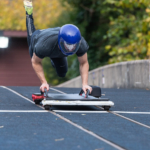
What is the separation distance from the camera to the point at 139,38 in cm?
1989

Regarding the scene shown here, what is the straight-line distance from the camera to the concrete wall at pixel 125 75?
13.7m

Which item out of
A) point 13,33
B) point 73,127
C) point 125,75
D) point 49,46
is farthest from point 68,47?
point 13,33

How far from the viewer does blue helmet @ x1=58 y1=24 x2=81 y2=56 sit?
237 inches

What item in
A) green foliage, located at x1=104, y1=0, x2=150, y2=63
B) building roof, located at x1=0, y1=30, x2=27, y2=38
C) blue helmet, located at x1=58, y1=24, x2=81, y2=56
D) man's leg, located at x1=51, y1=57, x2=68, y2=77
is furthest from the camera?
building roof, located at x1=0, y1=30, x2=27, y2=38

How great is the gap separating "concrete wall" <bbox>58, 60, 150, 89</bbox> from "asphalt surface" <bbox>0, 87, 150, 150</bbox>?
6.29 meters

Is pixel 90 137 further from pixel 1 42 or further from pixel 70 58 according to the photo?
pixel 70 58

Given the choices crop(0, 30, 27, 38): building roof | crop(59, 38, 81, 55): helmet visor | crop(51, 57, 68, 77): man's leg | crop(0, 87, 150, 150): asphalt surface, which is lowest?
crop(0, 87, 150, 150): asphalt surface

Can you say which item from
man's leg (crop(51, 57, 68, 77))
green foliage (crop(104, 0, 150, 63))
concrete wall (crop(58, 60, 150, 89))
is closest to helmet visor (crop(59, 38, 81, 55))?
man's leg (crop(51, 57, 68, 77))

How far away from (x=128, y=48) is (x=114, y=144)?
642 inches

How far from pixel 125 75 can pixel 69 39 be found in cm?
967

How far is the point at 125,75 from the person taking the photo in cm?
1541

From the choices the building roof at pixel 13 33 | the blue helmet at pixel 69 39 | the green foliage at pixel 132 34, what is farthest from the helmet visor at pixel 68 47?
the building roof at pixel 13 33

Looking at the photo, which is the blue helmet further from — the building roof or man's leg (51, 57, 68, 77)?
the building roof

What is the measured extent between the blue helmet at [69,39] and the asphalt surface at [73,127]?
1.09 meters
